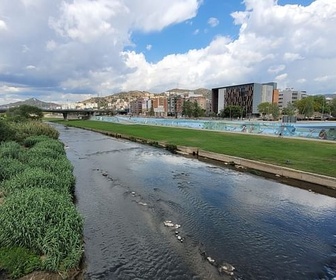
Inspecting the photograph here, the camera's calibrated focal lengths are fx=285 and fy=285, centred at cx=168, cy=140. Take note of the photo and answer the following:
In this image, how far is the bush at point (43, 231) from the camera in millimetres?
6668

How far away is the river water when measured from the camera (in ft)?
26.3

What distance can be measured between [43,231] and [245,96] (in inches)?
6837

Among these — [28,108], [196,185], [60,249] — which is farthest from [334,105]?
[60,249]

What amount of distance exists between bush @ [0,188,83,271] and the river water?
3.45 feet

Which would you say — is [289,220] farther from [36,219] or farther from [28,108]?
[28,108]

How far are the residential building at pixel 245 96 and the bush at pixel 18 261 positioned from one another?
538 ft

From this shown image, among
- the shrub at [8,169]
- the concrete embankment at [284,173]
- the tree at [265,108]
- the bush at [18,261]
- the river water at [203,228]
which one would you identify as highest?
the shrub at [8,169]

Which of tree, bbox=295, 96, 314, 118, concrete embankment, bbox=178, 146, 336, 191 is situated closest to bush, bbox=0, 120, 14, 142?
concrete embankment, bbox=178, 146, 336, 191

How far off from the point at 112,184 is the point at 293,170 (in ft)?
38.3

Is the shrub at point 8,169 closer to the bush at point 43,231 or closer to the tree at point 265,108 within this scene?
the bush at point 43,231

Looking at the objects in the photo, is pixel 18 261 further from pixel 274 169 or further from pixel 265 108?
pixel 265 108

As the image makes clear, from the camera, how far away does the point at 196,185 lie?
1711 cm

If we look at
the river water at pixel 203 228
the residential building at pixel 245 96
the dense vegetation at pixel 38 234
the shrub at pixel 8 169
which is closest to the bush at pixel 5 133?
the river water at pixel 203 228

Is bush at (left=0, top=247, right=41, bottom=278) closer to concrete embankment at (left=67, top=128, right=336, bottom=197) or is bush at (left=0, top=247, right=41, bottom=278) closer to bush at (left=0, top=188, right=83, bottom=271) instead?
bush at (left=0, top=188, right=83, bottom=271)
